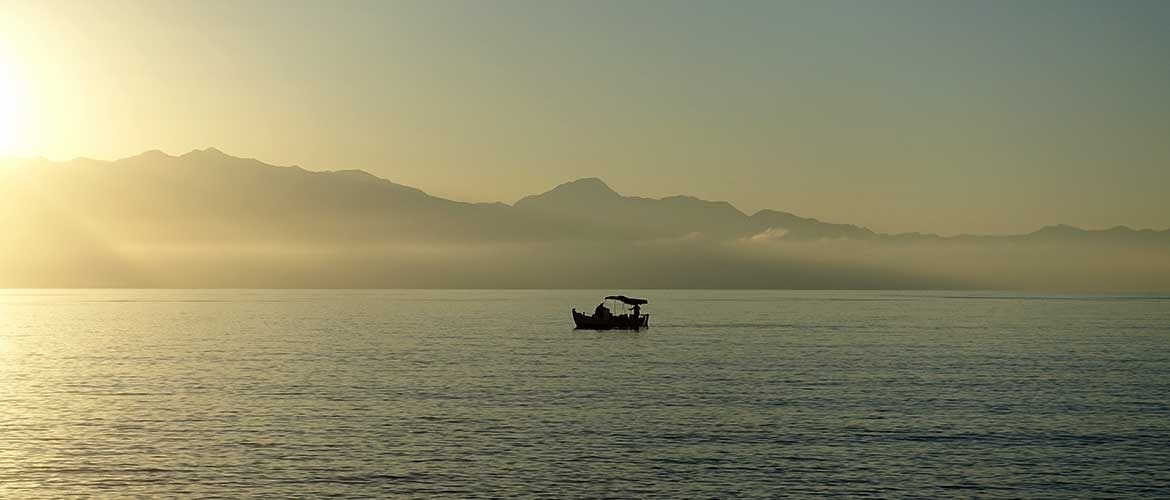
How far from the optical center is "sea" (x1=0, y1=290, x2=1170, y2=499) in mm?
45312

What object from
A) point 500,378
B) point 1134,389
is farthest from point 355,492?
point 1134,389

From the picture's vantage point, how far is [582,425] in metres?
60.2

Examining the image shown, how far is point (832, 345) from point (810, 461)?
292 feet

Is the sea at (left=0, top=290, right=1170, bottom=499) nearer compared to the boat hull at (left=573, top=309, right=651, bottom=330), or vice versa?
the sea at (left=0, top=290, right=1170, bottom=499)

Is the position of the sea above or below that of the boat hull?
below

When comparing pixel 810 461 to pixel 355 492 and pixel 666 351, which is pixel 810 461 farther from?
Result: pixel 666 351

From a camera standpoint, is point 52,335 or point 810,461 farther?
point 52,335

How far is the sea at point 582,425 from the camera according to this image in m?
45.3

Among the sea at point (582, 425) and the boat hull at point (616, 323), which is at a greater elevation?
the boat hull at point (616, 323)

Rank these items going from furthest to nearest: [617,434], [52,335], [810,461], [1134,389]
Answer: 1. [52,335]
2. [1134,389]
3. [617,434]
4. [810,461]

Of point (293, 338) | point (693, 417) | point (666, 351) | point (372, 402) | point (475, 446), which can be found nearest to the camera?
point (475, 446)

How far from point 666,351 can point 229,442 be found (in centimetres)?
7547

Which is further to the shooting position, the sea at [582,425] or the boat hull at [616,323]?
the boat hull at [616,323]

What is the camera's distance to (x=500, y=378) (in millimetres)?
87875
